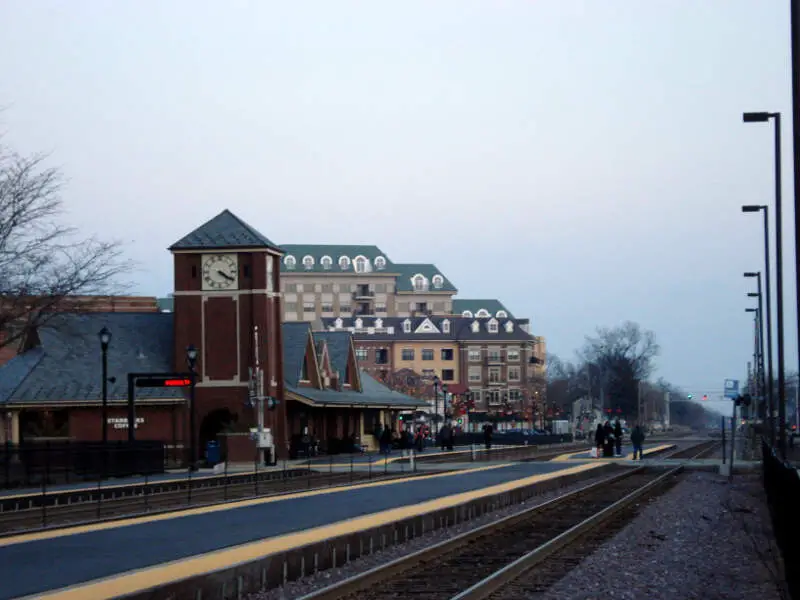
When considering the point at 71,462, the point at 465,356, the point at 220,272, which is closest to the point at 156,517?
the point at 71,462

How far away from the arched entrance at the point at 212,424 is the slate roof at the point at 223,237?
25.8 ft

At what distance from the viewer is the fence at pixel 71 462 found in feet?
120

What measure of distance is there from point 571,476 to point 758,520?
1458cm

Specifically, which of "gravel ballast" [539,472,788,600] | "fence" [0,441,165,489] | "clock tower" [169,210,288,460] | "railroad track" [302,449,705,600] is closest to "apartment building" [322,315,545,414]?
"clock tower" [169,210,288,460]

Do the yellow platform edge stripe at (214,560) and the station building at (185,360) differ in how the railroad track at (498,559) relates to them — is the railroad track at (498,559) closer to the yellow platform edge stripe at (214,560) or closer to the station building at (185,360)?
the yellow platform edge stripe at (214,560)

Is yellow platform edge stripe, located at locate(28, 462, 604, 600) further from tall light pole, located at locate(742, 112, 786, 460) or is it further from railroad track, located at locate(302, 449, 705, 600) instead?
tall light pole, located at locate(742, 112, 786, 460)

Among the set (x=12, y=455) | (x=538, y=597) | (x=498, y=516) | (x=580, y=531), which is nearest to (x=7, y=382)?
(x=12, y=455)

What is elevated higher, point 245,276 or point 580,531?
point 245,276

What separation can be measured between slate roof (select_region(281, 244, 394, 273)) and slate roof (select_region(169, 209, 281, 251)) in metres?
125

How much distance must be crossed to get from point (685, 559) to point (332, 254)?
572 ft

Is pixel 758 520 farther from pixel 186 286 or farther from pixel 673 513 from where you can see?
pixel 186 286

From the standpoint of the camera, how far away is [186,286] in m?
62.2

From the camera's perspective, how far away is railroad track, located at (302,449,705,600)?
50.8 ft

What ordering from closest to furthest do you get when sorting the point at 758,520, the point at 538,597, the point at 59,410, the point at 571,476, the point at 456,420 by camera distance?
the point at 538,597
the point at 758,520
the point at 571,476
the point at 59,410
the point at 456,420
